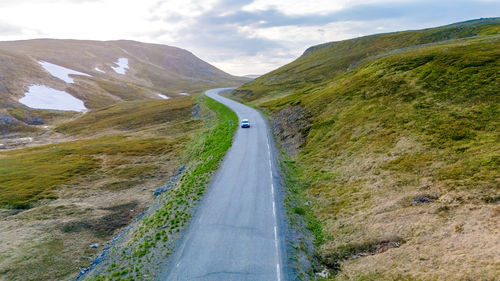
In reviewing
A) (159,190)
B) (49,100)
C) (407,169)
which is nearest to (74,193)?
(159,190)

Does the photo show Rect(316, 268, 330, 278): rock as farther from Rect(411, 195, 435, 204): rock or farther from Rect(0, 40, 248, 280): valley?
Rect(0, 40, 248, 280): valley

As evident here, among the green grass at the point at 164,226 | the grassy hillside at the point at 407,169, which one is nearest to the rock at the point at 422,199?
the grassy hillside at the point at 407,169

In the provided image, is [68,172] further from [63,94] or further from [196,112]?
[63,94]

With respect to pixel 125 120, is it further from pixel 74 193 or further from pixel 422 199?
pixel 422 199

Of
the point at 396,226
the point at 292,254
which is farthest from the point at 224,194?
the point at 396,226

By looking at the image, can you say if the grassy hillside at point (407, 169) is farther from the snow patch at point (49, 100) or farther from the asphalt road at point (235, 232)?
the snow patch at point (49, 100)

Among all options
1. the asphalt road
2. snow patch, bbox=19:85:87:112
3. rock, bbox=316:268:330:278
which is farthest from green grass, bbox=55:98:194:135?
rock, bbox=316:268:330:278
